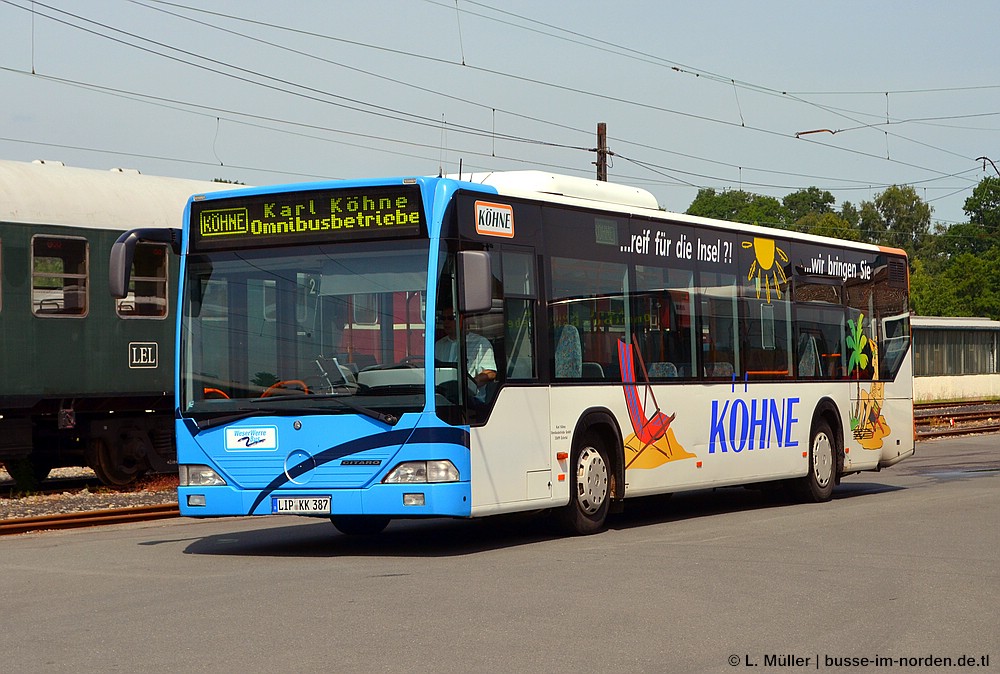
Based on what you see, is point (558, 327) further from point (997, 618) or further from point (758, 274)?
point (997, 618)

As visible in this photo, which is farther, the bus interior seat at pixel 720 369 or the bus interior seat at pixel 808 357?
the bus interior seat at pixel 808 357

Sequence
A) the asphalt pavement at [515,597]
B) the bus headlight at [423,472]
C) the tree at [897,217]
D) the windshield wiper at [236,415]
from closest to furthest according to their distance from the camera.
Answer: the asphalt pavement at [515,597]
the bus headlight at [423,472]
the windshield wiper at [236,415]
the tree at [897,217]

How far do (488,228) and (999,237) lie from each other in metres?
125

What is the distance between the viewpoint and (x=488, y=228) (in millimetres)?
12422

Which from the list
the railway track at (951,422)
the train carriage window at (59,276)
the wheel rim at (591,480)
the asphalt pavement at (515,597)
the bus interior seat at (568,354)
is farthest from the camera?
the railway track at (951,422)

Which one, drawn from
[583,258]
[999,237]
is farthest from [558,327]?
[999,237]

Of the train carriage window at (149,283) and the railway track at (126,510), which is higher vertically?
the train carriage window at (149,283)

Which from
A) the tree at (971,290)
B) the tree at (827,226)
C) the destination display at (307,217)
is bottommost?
the destination display at (307,217)

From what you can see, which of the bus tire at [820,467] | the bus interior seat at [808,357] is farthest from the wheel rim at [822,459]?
the bus interior seat at [808,357]

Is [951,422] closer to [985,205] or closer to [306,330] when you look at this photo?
[306,330]

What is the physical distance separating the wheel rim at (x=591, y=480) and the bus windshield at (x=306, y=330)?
Result: 228 centimetres

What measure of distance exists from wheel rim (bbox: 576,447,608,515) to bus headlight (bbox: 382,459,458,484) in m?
1.91

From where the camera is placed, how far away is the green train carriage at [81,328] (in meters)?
18.6

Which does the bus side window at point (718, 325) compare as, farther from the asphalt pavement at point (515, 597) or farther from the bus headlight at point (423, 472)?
the bus headlight at point (423, 472)
